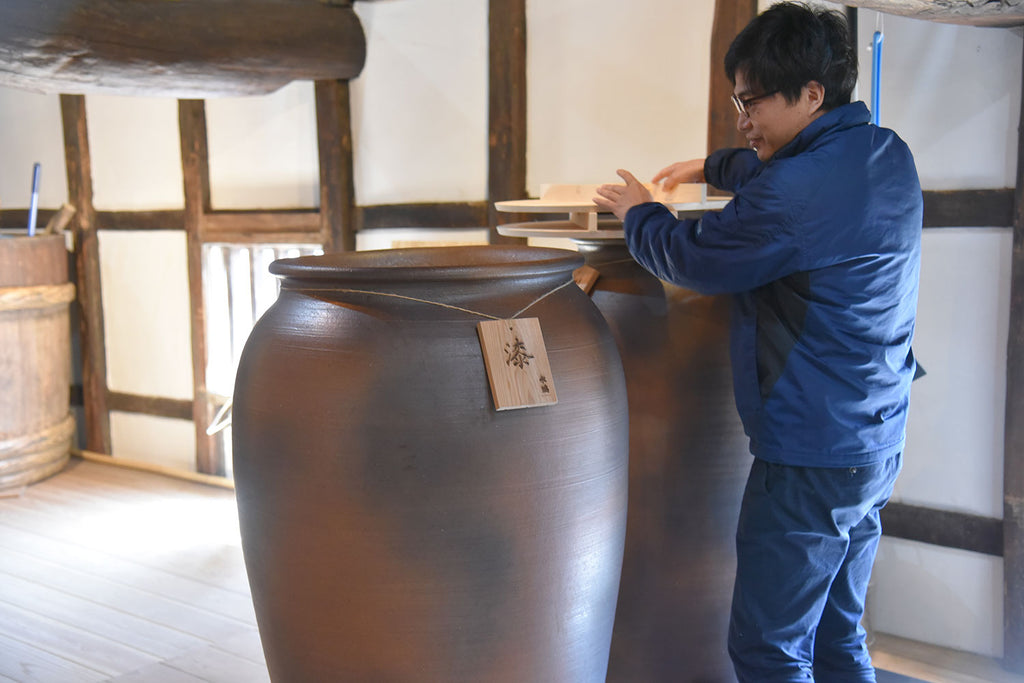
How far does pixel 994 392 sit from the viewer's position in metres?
2.53

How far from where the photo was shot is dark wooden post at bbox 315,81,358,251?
3.86m

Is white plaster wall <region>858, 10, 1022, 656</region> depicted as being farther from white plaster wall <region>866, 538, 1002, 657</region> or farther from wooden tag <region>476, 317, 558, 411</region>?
wooden tag <region>476, 317, 558, 411</region>

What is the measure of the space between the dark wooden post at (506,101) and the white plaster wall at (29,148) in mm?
2708

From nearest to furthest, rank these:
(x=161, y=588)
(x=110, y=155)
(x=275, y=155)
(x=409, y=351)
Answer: (x=409, y=351)
(x=161, y=588)
(x=275, y=155)
(x=110, y=155)

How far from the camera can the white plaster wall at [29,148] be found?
4.95 meters

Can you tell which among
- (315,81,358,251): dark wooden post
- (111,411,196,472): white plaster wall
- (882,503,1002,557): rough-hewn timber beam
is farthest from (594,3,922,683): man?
(111,411,196,472): white plaster wall

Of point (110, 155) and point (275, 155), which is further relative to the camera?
point (110, 155)

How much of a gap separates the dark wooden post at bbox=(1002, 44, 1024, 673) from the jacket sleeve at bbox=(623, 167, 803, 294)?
1121mm

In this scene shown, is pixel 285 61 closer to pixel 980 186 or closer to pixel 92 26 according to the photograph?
pixel 92 26

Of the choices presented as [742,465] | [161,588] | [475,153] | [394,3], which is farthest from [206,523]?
[742,465]

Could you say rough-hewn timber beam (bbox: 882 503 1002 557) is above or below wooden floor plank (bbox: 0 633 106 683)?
above

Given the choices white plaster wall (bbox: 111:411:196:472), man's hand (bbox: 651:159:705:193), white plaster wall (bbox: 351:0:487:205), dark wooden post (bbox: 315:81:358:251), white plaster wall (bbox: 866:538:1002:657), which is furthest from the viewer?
white plaster wall (bbox: 111:411:196:472)

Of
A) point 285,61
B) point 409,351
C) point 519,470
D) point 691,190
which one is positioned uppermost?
point 285,61

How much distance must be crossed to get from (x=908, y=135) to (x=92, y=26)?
8.11ft
